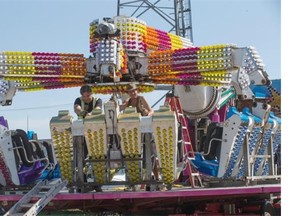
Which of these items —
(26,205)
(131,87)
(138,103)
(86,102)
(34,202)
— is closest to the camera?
(26,205)

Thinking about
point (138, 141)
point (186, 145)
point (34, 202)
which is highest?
point (138, 141)

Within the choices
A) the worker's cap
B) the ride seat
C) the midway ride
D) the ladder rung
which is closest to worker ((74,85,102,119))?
the midway ride

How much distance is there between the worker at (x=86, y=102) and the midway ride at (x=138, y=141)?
0.37 m

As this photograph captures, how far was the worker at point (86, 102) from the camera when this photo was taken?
9031 mm

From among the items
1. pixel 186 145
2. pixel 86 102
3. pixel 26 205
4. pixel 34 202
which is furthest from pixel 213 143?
pixel 26 205

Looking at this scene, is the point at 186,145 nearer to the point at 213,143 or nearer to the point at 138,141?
the point at 213,143

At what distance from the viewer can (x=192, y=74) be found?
9469 millimetres

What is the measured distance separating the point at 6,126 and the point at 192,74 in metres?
3.11

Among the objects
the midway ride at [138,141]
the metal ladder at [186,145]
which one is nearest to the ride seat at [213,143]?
the midway ride at [138,141]

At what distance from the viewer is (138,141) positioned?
8.17 meters

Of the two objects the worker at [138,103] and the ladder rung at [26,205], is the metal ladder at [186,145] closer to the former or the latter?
the worker at [138,103]

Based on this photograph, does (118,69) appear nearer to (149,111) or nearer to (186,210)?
(149,111)

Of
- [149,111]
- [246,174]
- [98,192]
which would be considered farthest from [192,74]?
[98,192]

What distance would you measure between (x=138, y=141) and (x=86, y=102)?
139 cm
